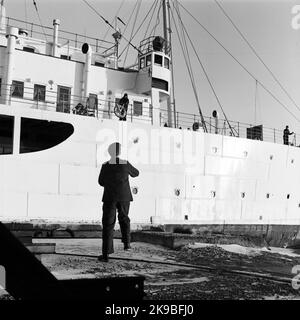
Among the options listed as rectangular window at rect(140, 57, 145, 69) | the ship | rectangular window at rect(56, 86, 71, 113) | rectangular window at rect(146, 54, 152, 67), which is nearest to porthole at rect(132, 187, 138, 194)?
the ship

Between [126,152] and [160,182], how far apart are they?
1.65 m

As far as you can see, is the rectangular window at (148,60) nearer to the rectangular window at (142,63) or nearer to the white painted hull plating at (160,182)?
the rectangular window at (142,63)

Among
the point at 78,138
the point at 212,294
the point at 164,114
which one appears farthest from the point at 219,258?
the point at 164,114

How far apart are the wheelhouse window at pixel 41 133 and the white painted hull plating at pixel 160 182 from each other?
0.45 meters

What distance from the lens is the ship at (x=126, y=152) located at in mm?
11992

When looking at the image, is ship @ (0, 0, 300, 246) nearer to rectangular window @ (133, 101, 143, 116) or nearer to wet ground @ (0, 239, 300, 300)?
rectangular window @ (133, 101, 143, 116)

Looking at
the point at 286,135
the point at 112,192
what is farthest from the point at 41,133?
the point at 286,135

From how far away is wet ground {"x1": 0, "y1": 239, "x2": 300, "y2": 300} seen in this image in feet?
13.2

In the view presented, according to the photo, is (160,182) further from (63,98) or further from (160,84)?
(160,84)

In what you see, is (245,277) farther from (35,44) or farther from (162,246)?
(35,44)

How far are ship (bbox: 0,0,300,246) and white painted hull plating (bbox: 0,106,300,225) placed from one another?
0.03m

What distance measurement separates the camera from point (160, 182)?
45.0 feet

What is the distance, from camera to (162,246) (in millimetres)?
8086

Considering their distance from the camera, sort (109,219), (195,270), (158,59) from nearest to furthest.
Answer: (195,270), (109,219), (158,59)
